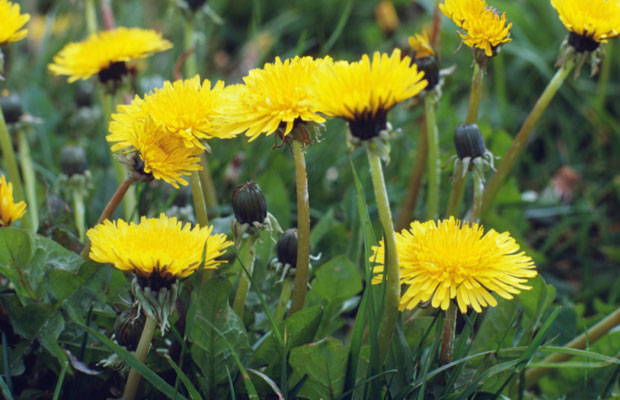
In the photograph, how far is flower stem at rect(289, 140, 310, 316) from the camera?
1021mm

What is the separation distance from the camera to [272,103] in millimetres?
928

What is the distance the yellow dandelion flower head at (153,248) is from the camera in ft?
2.87

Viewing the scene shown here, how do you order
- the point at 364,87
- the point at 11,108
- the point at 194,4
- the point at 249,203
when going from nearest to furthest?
the point at 364,87, the point at 249,203, the point at 11,108, the point at 194,4

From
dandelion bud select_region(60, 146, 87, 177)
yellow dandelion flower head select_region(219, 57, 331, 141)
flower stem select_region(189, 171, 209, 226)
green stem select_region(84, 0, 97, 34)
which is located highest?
yellow dandelion flower head select_region(219, 57, 331, 141)

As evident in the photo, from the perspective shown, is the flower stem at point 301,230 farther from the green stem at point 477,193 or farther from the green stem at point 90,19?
the green stem at point 90,19

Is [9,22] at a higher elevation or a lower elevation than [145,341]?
higher

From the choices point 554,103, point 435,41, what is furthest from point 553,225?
point 435,41

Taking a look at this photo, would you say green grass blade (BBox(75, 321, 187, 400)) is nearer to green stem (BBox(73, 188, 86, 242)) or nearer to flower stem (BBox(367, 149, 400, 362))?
flower stem (BBox(367, 149, 400, 362))

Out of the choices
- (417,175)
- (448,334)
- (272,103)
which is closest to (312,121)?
(272,103)

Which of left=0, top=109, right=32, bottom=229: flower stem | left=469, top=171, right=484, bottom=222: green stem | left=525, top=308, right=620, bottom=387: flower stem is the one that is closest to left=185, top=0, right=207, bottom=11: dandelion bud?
left=0, top=109, right=32, bottom=229: flower stem

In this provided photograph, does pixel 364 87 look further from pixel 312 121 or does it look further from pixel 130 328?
pixel 130 328

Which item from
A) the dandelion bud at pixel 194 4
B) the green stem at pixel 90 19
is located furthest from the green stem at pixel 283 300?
the green stem at pixel 90 19

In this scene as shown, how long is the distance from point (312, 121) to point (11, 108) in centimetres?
108

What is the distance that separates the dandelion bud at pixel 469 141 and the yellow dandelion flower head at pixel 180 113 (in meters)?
0.47
